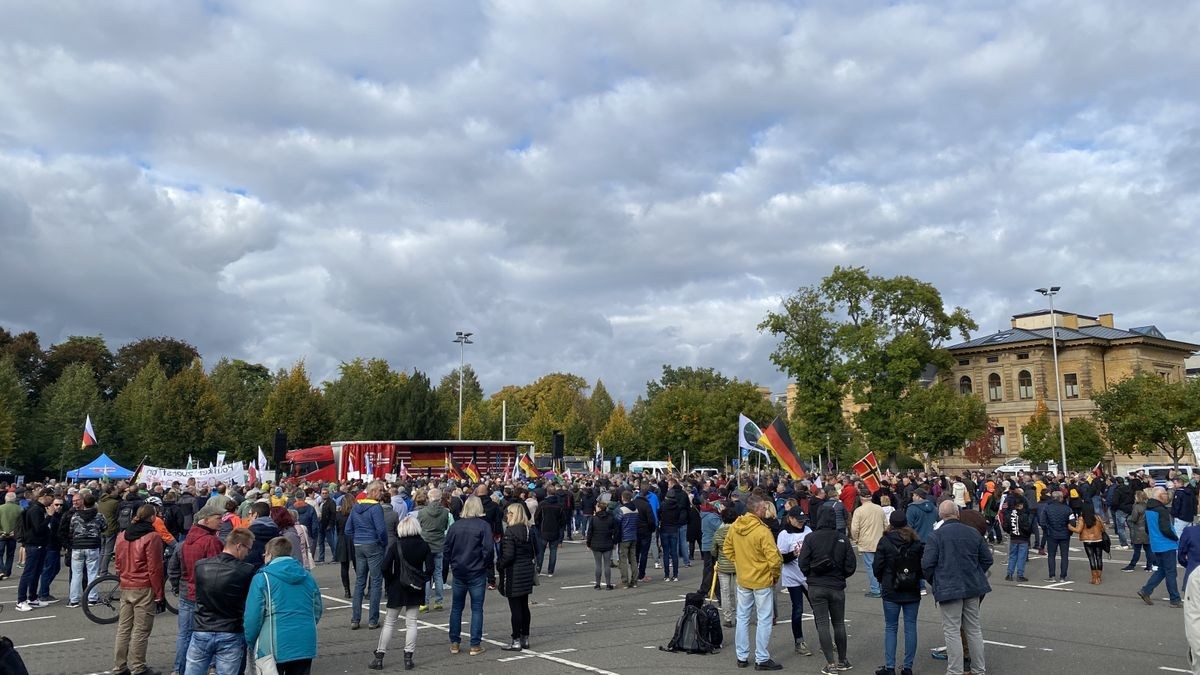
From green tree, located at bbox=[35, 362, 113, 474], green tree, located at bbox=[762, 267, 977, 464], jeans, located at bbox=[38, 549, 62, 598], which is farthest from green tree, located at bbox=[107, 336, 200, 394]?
jeans, located at bbox=[38, 549, 62, 598]

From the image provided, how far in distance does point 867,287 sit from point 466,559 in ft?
166

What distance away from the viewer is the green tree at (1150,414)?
49000 millimetres

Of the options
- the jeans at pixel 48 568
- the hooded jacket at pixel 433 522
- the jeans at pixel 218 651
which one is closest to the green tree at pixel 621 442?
the jeans at pixel 48 568

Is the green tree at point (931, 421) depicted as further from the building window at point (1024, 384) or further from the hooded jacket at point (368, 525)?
the hooded jacket at point (368, 525)

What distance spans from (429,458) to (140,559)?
119 feet

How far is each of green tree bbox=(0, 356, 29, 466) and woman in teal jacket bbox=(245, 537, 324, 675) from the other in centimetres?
5526

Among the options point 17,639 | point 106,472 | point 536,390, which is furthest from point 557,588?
point 536,390

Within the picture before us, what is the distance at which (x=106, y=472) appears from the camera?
38.9m

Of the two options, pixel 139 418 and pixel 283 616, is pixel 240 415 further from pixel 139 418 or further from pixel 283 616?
Answer: pixel 283 616

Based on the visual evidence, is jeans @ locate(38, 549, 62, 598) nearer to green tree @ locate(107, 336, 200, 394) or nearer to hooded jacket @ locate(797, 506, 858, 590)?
hooded jacket @ locate(797, 506, 858, 590)

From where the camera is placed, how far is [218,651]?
7.41 m

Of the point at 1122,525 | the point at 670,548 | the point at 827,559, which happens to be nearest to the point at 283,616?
the point at 827,559

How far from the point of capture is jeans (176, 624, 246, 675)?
7398mm

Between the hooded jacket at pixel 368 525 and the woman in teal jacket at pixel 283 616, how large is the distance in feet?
17.4
